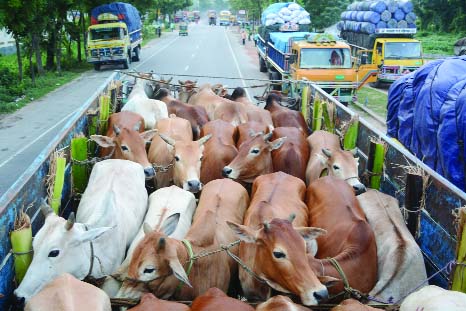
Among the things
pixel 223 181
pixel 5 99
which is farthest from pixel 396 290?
pixel 5 99

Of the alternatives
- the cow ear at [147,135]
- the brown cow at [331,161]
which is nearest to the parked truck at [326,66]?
the brown cow at [331,161]

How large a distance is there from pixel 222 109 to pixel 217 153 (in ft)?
6.21

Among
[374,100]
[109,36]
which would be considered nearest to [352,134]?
[374,100]

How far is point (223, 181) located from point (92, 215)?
165cm

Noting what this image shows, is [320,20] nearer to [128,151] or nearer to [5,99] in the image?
[5,99]

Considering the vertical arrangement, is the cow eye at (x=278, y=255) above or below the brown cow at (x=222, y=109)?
below

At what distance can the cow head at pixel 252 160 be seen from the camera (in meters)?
6.64

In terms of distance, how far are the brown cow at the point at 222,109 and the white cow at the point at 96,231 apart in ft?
8.38

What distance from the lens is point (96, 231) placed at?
430cm

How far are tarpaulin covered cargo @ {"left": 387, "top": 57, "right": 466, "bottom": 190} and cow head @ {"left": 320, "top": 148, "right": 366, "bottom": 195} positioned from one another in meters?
1.25

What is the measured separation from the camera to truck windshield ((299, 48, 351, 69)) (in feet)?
57.2

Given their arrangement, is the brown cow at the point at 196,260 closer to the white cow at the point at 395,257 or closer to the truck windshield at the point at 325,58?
the white cow at the point at 395,257

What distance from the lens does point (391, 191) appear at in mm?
5906

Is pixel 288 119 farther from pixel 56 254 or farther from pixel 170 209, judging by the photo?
pixel 56 254
